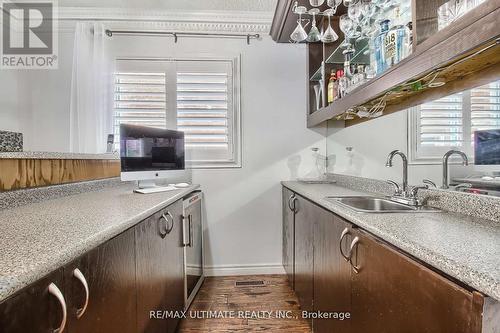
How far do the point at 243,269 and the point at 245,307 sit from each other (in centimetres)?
66

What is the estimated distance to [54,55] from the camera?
8.95 ft

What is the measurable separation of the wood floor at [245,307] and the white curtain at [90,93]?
1.64m

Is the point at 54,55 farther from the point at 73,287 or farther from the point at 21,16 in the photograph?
the point at 73,287

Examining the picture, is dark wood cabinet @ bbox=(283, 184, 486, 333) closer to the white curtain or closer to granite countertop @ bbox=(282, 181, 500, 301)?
granite countertop @ bbox=(282, 181, 500, 301)

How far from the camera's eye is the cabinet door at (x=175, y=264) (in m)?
1.56

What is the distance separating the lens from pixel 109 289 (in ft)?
2.96

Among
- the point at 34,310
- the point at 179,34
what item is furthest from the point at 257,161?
the point at 34,310

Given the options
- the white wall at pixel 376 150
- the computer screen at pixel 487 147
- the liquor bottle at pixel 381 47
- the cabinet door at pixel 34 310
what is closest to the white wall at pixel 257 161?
the white wall at pixel 376 150

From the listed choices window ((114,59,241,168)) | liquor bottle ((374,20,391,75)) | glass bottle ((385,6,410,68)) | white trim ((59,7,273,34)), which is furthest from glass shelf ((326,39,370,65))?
window ((114,59,241,168))

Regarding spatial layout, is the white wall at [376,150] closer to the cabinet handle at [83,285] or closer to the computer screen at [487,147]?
the computer screen at [487,147]

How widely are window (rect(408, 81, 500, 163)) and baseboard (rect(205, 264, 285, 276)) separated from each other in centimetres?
175

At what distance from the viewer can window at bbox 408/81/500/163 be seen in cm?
109

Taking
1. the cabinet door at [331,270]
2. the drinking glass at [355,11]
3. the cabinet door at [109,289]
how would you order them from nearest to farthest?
the cabinet door at [109,289] < the cabinet door at [331,270] < the drinking glass at [355,11]

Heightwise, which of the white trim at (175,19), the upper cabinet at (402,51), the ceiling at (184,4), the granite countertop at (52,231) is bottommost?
the granite countertop at (52,231)
